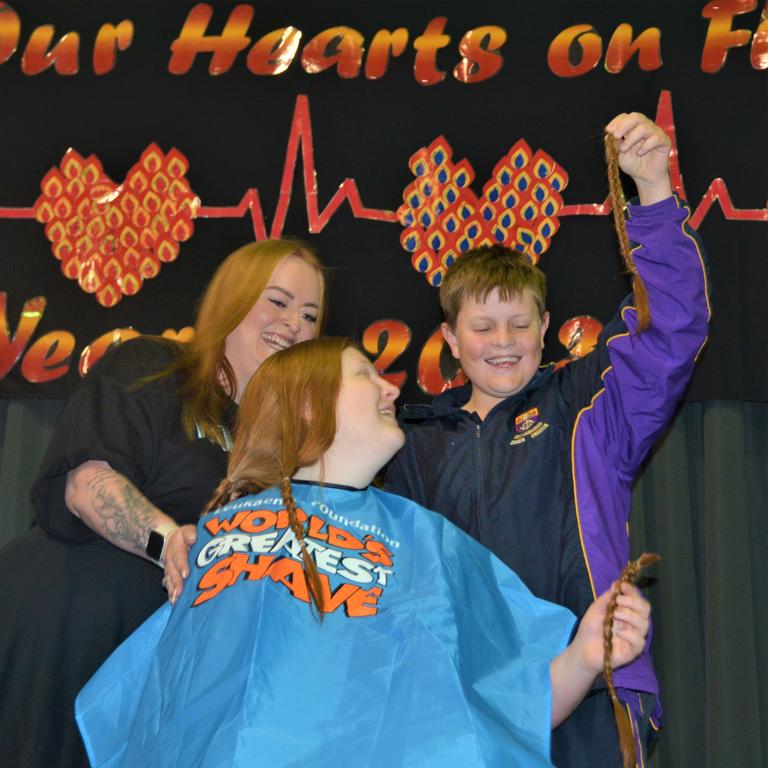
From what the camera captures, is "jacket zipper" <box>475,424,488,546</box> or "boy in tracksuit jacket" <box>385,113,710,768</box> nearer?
"boy in tracksuit jacket" <box>385,113,710,768</box>

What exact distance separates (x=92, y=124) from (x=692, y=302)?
6.61 feet

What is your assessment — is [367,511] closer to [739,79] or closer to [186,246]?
[186,246]

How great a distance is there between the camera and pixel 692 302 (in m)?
1.91

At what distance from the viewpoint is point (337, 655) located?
5.09ft

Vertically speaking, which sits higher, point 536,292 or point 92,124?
point 92,124

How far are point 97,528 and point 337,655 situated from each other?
0.62 metres

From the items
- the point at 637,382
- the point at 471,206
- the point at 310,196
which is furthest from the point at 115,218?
the point at 637,382

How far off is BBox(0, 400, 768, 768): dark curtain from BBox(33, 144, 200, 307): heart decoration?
153 centimetres

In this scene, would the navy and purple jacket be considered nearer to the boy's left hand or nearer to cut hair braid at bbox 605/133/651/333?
cut hair braid at bbox 605/133/651/333

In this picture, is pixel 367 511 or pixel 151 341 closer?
pixel 367 511

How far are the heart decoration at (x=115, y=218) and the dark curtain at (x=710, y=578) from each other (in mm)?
1534

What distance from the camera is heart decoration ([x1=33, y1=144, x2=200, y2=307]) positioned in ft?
10.3

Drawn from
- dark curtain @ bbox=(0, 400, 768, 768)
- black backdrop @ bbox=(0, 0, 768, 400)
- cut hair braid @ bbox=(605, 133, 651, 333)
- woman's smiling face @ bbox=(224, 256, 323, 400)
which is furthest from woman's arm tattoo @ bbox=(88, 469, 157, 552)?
dark curtain @ bbox=(0, 400, 768, 768)

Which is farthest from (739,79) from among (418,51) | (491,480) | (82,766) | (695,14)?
(82,766)
